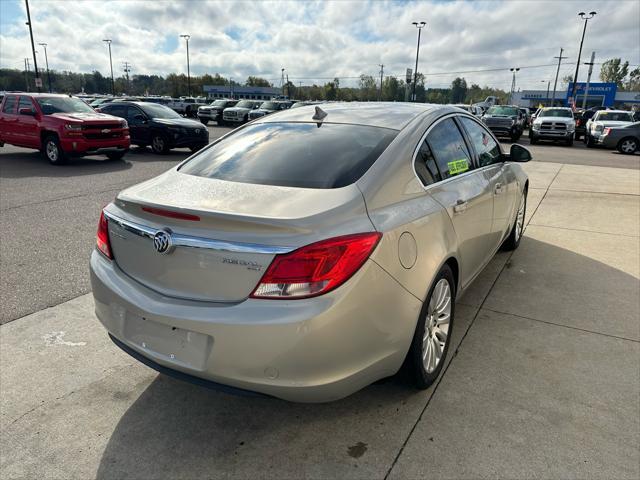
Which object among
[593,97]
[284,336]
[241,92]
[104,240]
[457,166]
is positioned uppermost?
[593,97]

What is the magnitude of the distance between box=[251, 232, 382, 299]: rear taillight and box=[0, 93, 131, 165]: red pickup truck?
11.8 meters

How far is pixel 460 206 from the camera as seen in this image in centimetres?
317

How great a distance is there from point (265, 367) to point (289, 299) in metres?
0.32

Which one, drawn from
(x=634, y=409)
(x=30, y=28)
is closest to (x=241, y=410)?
(x=634, y=409)

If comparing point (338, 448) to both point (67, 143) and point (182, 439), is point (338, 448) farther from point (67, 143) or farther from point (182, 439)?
point (67, 143)

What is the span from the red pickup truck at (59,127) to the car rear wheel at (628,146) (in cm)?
1881

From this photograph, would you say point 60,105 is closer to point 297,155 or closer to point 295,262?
point 297,155

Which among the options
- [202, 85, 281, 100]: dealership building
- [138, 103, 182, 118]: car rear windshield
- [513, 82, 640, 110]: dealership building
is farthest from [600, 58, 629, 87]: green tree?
[138, 103, 182, 118]: car rear windshield

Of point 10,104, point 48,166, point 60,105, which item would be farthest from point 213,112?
point 48,166

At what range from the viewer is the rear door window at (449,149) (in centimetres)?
317

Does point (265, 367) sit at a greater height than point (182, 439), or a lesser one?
greater

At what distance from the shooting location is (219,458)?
2357 millimetres

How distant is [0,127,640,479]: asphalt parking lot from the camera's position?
233 cm

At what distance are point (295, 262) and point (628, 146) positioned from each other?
21.8 m
